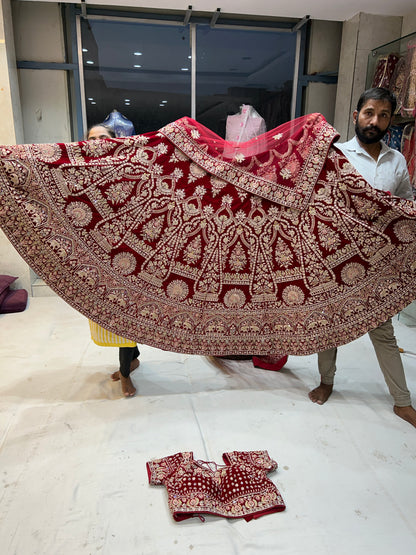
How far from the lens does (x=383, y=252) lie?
2.14 meters

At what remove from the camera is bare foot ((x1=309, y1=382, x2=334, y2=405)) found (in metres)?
2.41

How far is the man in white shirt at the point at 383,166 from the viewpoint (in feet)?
7.18

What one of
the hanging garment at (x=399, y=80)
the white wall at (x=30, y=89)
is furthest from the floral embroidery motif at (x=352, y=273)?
the white wall at (x=30, y=89)

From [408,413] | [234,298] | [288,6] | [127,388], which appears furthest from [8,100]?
[408,413]

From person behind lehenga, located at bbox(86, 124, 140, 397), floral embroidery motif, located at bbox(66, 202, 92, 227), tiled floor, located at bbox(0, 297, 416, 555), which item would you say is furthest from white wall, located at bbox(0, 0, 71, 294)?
floral embroidery motif, located at bbox(66, 202, 92, 227)

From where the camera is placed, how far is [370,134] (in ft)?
7.22

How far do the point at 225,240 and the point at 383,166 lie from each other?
2.89ft

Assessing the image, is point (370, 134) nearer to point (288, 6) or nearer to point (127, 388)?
point (127, 388)

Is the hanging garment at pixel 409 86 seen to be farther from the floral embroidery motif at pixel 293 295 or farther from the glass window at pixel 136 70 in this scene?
the floral embroidery motif at pixel 293 295

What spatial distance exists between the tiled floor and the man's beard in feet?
4.53

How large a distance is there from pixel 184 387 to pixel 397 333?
183 cm

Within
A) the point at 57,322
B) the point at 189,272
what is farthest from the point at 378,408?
the point at 57,322

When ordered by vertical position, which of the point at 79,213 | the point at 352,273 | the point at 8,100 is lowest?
the point at 352,273

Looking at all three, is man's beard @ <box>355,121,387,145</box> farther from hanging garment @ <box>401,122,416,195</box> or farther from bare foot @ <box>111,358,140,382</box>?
bare foot @ <box>111,358,140,382</box>
